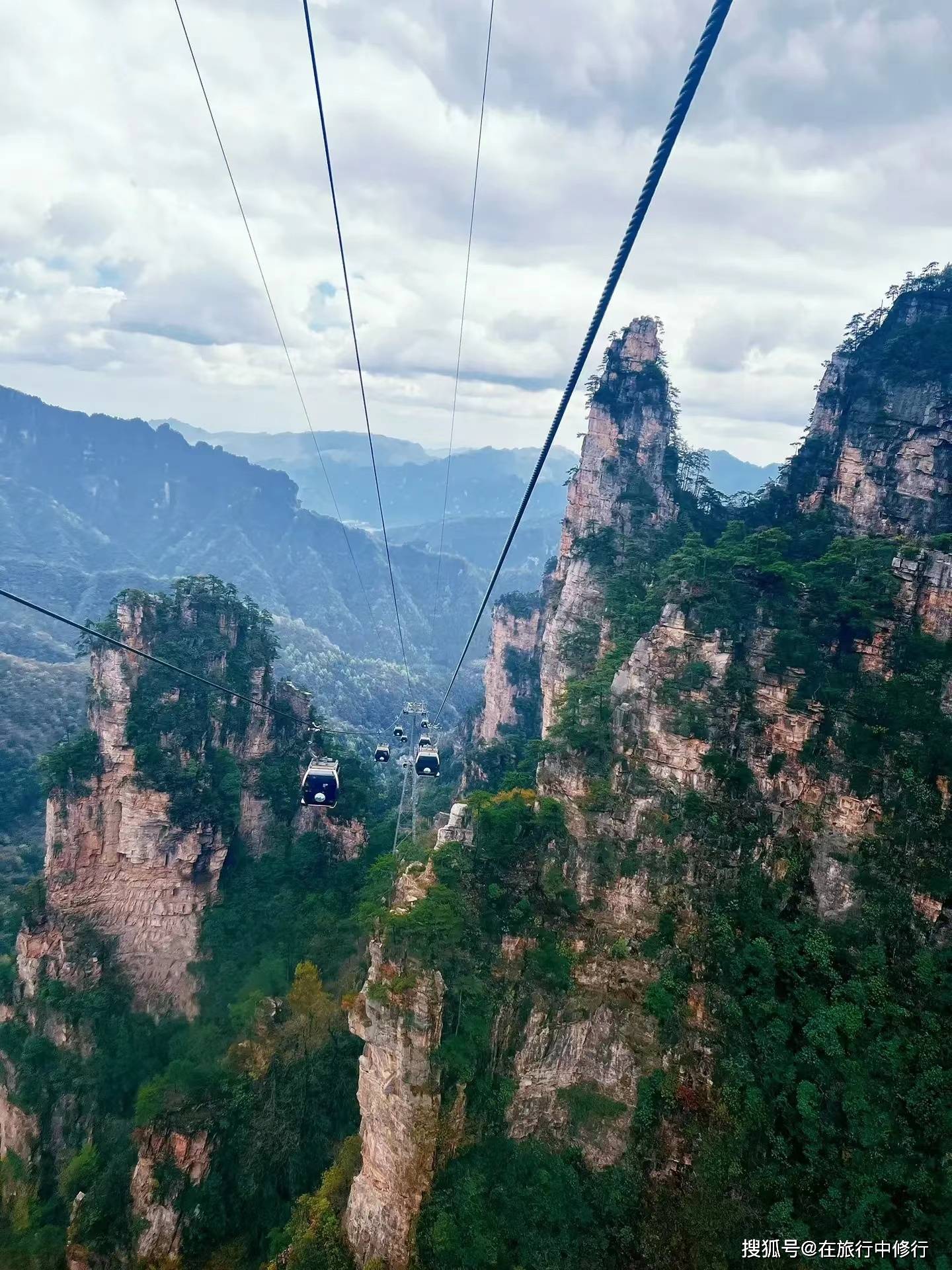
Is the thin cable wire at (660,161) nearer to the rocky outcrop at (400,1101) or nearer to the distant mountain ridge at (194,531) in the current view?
the rocky outcrop at (400,1101)

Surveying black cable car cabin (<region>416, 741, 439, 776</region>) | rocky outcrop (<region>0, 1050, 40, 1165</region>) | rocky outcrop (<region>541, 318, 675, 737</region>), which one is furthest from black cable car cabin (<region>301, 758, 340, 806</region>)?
rocky outcrop (<region>0, 1050, 40, 1165</region>)

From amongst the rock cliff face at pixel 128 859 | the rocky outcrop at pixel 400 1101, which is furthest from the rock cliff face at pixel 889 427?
the rock cliff face at pixel 128 859

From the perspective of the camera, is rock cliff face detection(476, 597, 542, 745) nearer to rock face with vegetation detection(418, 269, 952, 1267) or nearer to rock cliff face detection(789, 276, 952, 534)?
rock cliff face detection(789, 276, 952, 534)

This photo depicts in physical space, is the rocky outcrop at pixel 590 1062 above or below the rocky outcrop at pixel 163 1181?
above

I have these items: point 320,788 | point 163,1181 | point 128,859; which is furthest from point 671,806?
point 128,859

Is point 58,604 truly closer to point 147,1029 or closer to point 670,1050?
point 147,1029

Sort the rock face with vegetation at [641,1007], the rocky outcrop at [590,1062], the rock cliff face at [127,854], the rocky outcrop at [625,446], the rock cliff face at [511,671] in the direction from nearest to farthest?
the rock face with vegetation at [641,1007]
the rocky outcrop at [590,1062]
the rock cliff face at [127,854]
the rocky outcrop at [625,446]
the rock cliff face at [511,671]

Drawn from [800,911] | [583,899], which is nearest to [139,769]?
[583,899]
